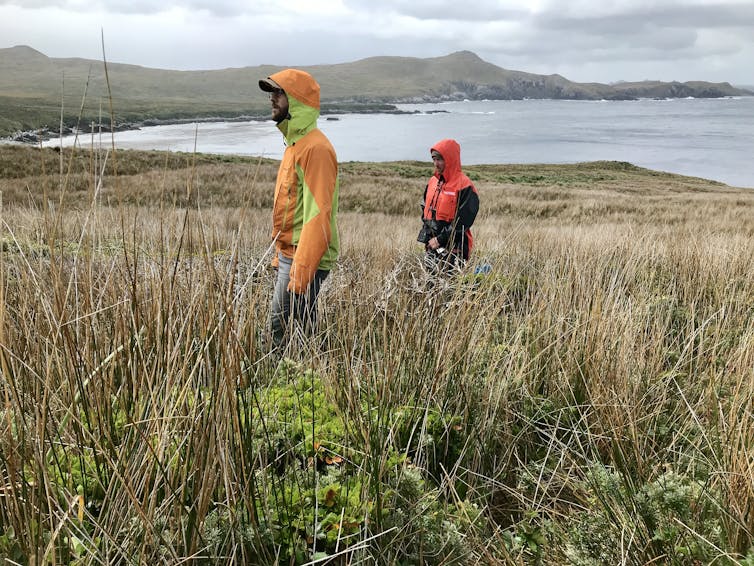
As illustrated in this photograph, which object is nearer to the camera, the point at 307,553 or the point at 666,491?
the point at 307,553

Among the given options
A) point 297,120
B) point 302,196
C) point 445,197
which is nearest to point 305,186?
point 302,196

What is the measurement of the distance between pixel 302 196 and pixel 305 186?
10.8 inches

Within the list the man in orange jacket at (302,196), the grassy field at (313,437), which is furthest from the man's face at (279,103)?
the grassy field at (313,437)

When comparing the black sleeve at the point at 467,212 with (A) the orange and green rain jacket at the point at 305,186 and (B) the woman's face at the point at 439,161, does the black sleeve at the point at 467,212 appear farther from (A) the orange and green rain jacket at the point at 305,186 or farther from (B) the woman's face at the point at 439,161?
(A) the orange and green rain jacket at the point at 305,186

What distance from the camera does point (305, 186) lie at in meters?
3.38

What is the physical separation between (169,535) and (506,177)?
116ft

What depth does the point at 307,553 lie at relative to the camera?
1.64 metres

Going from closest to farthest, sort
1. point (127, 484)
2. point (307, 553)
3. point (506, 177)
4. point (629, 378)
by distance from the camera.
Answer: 1. point (127, 484)
2. point (307, 553)
3. point (629, 378)
4. point (506, 177)

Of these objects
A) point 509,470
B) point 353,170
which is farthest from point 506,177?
point 509,470

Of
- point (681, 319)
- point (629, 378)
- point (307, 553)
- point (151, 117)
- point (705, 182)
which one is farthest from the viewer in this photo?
point (151, 117)

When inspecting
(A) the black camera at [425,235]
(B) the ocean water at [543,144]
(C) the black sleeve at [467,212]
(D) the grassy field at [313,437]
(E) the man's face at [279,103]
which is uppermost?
(B) the ocean water at [543,144]

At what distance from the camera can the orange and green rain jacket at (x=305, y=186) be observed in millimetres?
3322

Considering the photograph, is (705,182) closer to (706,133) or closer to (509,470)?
(509,470)

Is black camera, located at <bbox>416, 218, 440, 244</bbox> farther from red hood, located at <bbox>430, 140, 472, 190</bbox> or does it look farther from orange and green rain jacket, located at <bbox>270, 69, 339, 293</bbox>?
orange and green rain jacket, located at <bbox>270, 69, 339, 293</bbox>
